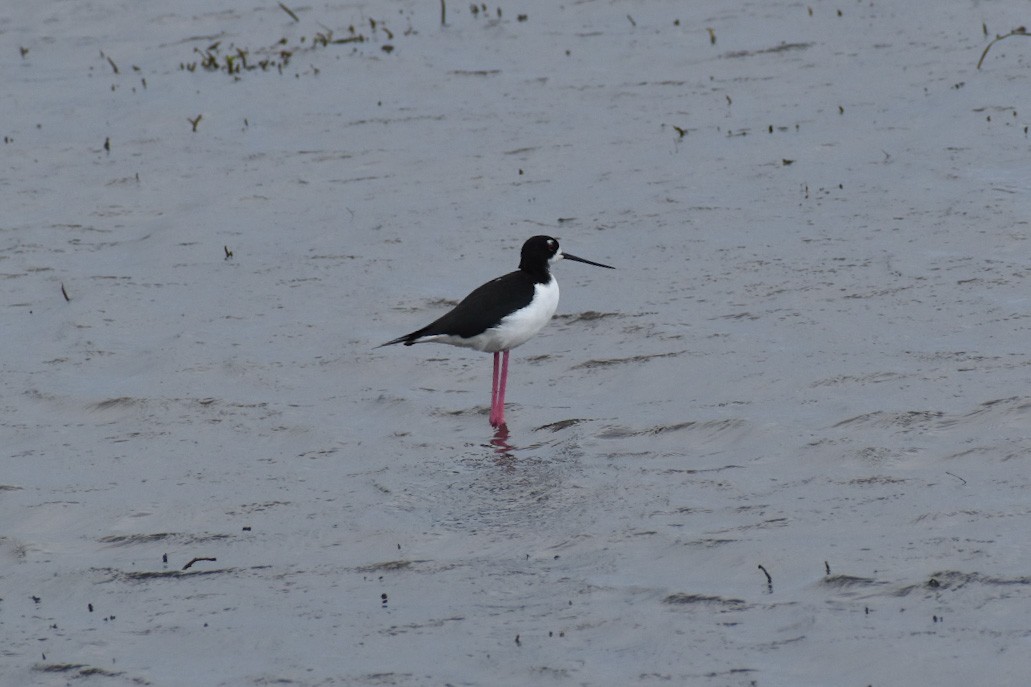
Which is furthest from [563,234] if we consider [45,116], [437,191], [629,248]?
[45,116]

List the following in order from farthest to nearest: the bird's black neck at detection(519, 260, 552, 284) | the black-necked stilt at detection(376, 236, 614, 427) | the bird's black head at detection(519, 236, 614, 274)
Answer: the bird's black head at detection(519, 236, 614, 274), the bird's black neck at detection(519, 260, 552, 284), the black-necked stilt at detection(376, 236, 614, 427)

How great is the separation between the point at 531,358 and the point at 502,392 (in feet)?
3.83

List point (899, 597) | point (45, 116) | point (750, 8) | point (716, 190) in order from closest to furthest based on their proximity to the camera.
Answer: point (899, 597)
point (716, 190)
point (45, 116)
point (750, 8)

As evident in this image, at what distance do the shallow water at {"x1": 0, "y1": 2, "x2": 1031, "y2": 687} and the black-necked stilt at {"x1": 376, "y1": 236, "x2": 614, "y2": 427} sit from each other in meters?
0.32

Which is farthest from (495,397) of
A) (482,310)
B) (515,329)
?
(482,310)

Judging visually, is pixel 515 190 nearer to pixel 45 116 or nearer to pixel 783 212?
pixel 783 212

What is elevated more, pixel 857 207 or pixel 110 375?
pixel 857 207

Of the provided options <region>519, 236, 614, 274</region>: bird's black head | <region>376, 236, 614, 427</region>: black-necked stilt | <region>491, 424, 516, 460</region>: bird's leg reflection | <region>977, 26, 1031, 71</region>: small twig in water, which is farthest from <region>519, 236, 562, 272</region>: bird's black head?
<region>977, 26, 1031, 71</region>: small twig in water

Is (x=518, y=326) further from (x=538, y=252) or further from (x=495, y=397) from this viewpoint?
(x=538, y=252)

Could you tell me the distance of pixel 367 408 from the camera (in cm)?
1136

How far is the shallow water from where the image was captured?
7.62 meters

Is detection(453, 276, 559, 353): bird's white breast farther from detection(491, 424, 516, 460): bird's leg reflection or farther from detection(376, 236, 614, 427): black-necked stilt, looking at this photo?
detection(491, 424, 516, 460): bird's leg reflection

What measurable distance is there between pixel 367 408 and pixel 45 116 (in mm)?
9464

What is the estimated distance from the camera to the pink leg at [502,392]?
35.8 feet
